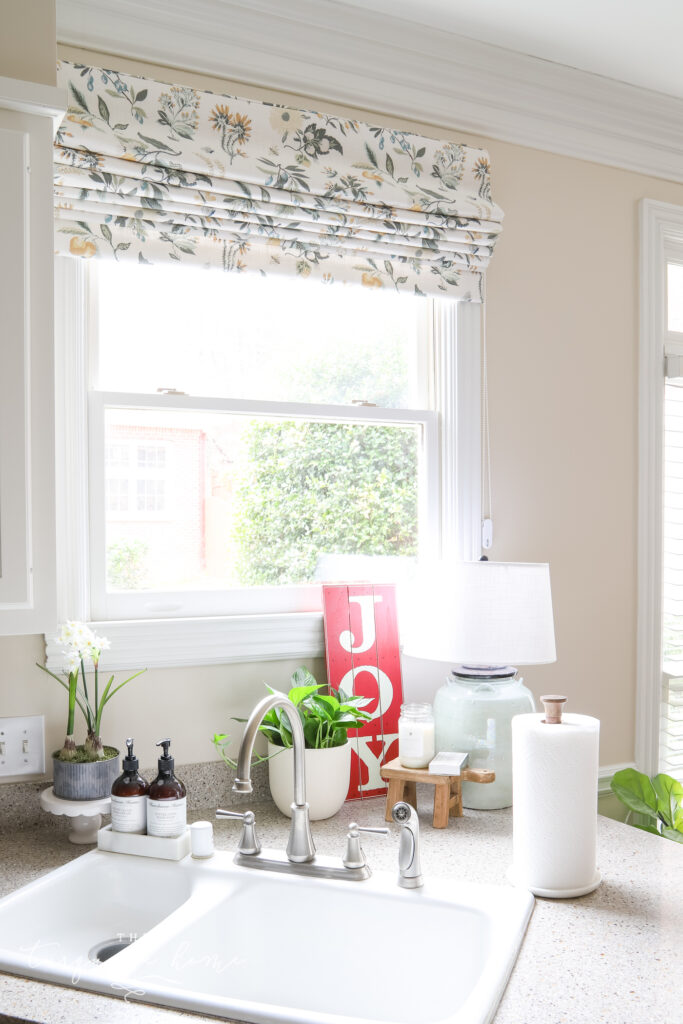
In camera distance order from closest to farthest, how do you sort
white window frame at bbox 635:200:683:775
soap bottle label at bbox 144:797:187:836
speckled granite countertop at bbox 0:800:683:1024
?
1. speckled granite countertop at bbox 0:800:683:1024
2. soap bottle label at bbox 144:797:187:836
3. white window frame at bbox 635:200:683:775

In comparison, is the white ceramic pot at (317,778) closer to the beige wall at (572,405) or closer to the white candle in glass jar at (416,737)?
the white candle in glass jar at (416,737)

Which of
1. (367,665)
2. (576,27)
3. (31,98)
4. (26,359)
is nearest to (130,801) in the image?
(367,665)

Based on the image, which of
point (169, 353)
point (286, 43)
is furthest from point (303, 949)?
point (286, 43)

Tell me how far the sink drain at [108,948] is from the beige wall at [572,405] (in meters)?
0.88

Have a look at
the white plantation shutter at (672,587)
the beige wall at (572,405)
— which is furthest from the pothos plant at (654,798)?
the white plantation shutter at (672,587)

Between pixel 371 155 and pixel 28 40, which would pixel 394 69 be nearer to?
pixel 371 155

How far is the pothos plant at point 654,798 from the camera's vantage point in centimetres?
223

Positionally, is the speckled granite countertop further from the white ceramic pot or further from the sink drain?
the sink drain

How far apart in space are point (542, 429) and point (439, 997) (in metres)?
1.42

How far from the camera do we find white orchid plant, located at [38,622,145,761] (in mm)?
1614

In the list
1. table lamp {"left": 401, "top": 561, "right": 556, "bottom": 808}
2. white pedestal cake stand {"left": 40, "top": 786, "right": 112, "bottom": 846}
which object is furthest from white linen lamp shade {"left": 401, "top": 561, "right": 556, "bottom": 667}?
white pedestal cake stand {"left": 40, "top": 786, "right": 112, "bottom": 846}

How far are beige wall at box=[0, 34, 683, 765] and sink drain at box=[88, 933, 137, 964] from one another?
882mm

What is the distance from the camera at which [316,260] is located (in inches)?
77.4

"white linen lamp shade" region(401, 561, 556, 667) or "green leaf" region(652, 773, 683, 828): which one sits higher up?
"white linen lamp shade" region(401, 561, 556, 667)
